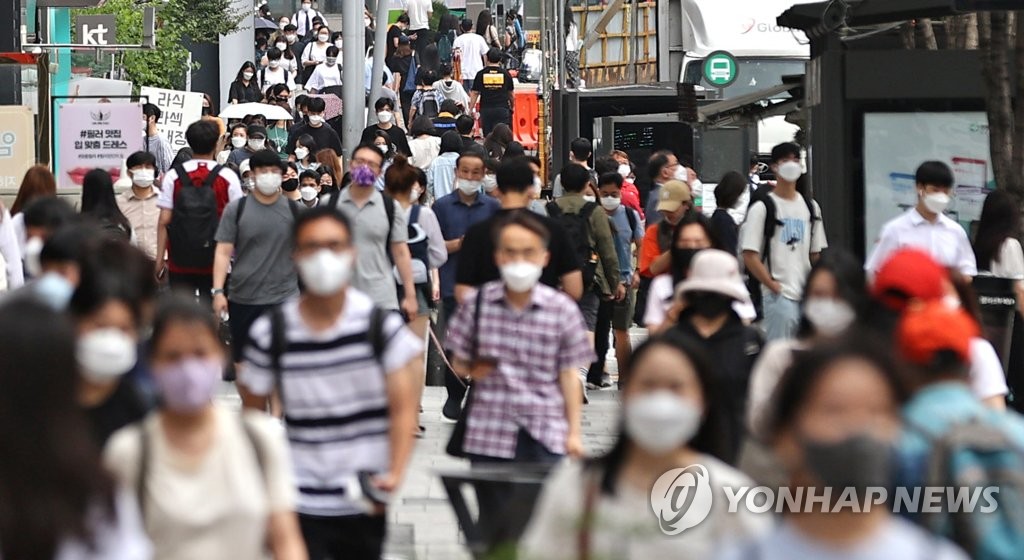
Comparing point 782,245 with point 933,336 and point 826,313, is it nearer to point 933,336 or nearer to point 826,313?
point 826,313

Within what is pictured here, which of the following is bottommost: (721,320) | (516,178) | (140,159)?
(721,320)

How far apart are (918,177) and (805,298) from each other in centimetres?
421

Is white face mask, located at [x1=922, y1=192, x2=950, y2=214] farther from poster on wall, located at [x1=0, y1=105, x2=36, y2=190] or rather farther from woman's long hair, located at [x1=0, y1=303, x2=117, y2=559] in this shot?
poster on wall, located at [x1=0, y1=105, x2=36, y2=190]

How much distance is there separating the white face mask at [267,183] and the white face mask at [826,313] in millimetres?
4744

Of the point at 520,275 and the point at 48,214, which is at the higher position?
the point at 48,214

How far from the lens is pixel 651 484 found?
4578 millimetres

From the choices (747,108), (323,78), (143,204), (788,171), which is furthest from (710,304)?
(323,78)

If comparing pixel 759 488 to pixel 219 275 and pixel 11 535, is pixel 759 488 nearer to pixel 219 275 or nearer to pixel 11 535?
pixel 11 535

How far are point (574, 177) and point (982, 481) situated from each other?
8435 mm

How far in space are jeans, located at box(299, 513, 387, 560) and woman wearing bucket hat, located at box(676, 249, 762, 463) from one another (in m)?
1.63

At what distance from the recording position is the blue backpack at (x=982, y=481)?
4.60 metres

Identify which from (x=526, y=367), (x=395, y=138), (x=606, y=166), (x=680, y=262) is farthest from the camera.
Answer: (x=395, y=138)

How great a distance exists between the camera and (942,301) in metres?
5.69

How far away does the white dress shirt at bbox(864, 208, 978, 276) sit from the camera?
10477 mm
